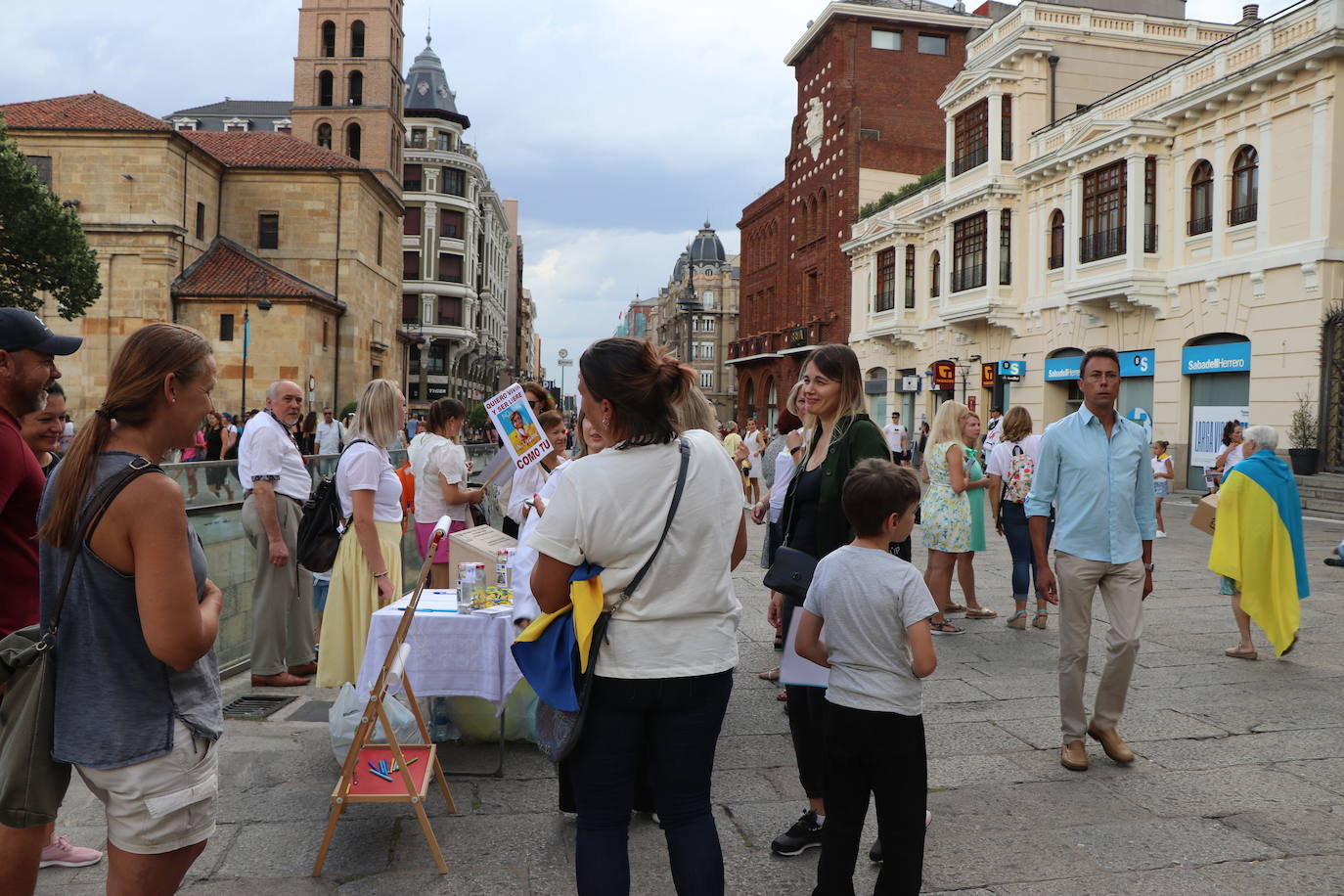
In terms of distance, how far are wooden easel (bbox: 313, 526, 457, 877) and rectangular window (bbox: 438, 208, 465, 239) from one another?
73556 millimetres

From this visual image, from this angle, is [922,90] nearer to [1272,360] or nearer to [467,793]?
[1272,360]

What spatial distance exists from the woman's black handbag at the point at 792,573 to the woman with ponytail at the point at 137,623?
2031 mm

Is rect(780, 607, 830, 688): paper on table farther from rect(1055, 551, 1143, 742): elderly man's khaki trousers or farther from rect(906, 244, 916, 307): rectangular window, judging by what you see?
rect(906, 244, 916, 307): rectangular window

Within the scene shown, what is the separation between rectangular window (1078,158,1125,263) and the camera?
982 inches

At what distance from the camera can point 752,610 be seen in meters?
9.00

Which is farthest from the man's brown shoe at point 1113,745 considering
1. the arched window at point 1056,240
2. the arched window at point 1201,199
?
the arched window at point 1056,240

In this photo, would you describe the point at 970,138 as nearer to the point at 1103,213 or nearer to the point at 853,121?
the point at 1103,213

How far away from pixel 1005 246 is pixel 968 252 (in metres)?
1.94

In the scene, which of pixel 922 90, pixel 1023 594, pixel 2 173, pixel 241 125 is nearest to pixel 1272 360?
pixel 1023 594

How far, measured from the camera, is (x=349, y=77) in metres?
55.7

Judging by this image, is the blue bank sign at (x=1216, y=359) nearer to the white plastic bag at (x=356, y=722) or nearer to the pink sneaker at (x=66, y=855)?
the white plastic bag at (x=356, y=722)

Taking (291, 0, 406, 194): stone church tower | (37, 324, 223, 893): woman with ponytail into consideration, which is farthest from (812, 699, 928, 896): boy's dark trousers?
(291, 0, 406, 194): stone church tower

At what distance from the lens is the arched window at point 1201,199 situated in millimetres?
22891

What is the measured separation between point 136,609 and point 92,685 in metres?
0.21
